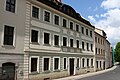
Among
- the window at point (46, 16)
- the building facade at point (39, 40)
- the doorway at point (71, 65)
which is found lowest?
the doorway at point (71, 65)

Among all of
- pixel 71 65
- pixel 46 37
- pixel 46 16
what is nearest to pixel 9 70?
pixel 46 37

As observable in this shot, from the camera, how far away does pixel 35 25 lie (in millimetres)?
22531

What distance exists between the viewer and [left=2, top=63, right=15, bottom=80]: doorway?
1809 cm

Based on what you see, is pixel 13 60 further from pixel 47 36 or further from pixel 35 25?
pixel 47 36

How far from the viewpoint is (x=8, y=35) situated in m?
18.9

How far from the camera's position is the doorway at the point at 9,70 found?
1809 centimetres

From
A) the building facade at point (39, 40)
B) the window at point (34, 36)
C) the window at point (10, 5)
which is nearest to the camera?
the building facade at point (39, 40)

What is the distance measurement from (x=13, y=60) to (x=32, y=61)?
344 centimetres

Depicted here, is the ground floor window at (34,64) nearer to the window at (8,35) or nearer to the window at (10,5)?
the window at (8,35)

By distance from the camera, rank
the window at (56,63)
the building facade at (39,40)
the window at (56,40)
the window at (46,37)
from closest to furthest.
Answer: the building facade at (39,40), the window at (46,37), the window at (56,63), the window at (56,40)

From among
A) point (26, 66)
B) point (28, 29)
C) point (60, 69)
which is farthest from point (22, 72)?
point (60, 69)

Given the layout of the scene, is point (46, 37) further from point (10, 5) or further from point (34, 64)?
point (10, 5)

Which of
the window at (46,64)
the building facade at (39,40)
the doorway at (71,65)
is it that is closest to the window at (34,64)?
the building facade at (39,40)

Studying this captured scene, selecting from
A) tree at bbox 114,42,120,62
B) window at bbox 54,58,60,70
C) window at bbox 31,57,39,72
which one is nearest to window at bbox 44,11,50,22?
window at bbox 31,57,39,72
